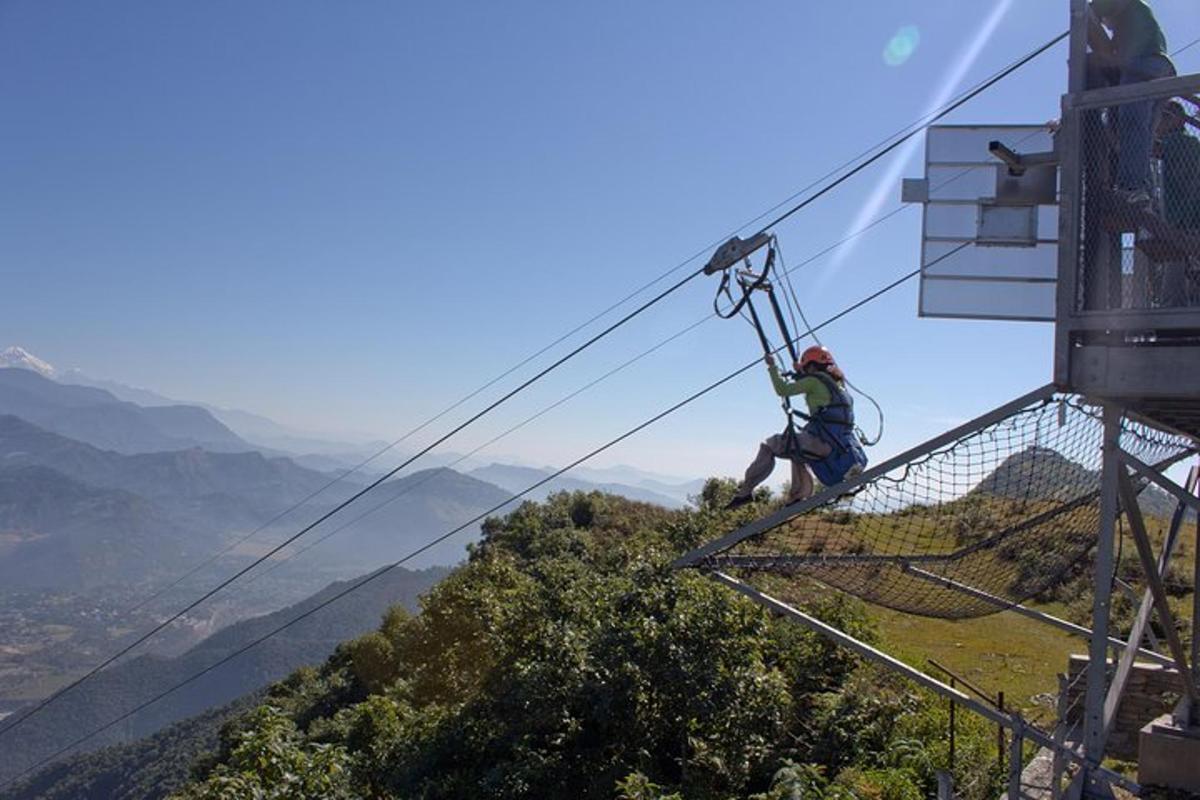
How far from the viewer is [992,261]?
22.0 feet

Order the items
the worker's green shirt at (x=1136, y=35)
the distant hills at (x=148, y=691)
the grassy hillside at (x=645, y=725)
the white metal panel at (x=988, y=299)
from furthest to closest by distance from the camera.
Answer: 1. the distant hills at (x=148, y=691)
2. the grassy hillside at (x=645, y=725)
3. the white metal panel at (x=988, y=299)
4. the worker's green shirt at (x=1136, y=35)

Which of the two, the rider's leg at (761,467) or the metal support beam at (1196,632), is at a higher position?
the rider's leg at (761,467)

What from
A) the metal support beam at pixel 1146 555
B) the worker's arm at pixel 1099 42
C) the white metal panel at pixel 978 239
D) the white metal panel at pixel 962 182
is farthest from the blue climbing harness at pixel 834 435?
the worker's arm at pixel 1099 42

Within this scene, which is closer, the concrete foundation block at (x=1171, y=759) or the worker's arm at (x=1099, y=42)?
the worker's arm at (x=1099, y=42)

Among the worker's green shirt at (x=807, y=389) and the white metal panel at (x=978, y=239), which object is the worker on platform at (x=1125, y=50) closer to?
the white metal panel at (x=978, y=239)

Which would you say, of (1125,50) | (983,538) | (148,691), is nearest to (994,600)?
(983,538)

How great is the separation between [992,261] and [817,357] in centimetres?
190

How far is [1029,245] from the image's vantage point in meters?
6.54

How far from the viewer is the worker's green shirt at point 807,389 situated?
8.00 metres

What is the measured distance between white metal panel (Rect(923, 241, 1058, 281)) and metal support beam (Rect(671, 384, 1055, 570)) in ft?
4.72

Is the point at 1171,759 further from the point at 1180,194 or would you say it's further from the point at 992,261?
the point at 1180,194

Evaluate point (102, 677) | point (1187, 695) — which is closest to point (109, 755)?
point (102, 677)

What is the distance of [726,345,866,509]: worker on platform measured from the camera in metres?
7.94

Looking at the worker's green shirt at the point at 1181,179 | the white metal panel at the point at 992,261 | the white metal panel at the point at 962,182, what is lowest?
the white metal panel at the point at 992,261
